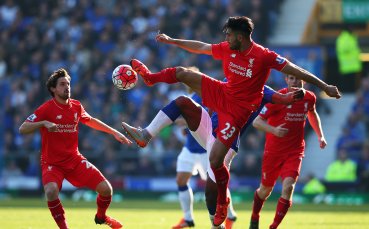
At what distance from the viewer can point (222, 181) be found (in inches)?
513

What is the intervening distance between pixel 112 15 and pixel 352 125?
977cm

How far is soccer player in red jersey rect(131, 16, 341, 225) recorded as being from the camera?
497 inches

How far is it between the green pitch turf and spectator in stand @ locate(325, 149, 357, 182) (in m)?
1.58

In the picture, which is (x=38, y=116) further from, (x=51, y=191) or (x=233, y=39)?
(x=233, y=39)

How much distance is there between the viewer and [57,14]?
107ft

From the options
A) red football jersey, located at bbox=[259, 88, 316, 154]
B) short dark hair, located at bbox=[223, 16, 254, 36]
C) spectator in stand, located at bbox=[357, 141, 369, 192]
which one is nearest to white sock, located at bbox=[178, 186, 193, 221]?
red football jersey, located at bbox=[259, 88, 316, 154]

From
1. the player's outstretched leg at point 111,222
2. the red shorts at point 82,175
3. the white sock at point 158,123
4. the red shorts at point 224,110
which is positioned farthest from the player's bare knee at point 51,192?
the red shorts at point 224,110

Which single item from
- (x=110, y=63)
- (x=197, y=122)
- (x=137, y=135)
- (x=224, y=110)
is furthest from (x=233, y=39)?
(x=110, y=63)

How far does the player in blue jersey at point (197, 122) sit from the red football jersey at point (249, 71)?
420 millimetres

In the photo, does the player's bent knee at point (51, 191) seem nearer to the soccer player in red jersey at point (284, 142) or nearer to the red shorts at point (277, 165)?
the soccer player in red jersey at point (284, 142)

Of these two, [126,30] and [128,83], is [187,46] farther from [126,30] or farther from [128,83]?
[126,30]

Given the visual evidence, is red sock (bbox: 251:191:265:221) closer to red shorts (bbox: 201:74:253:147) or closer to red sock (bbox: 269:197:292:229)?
red sock (bbox: 269:197:292:229)

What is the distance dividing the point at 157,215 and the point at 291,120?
600 centimetres

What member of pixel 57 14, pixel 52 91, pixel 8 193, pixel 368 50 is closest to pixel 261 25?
pixel 368 50
